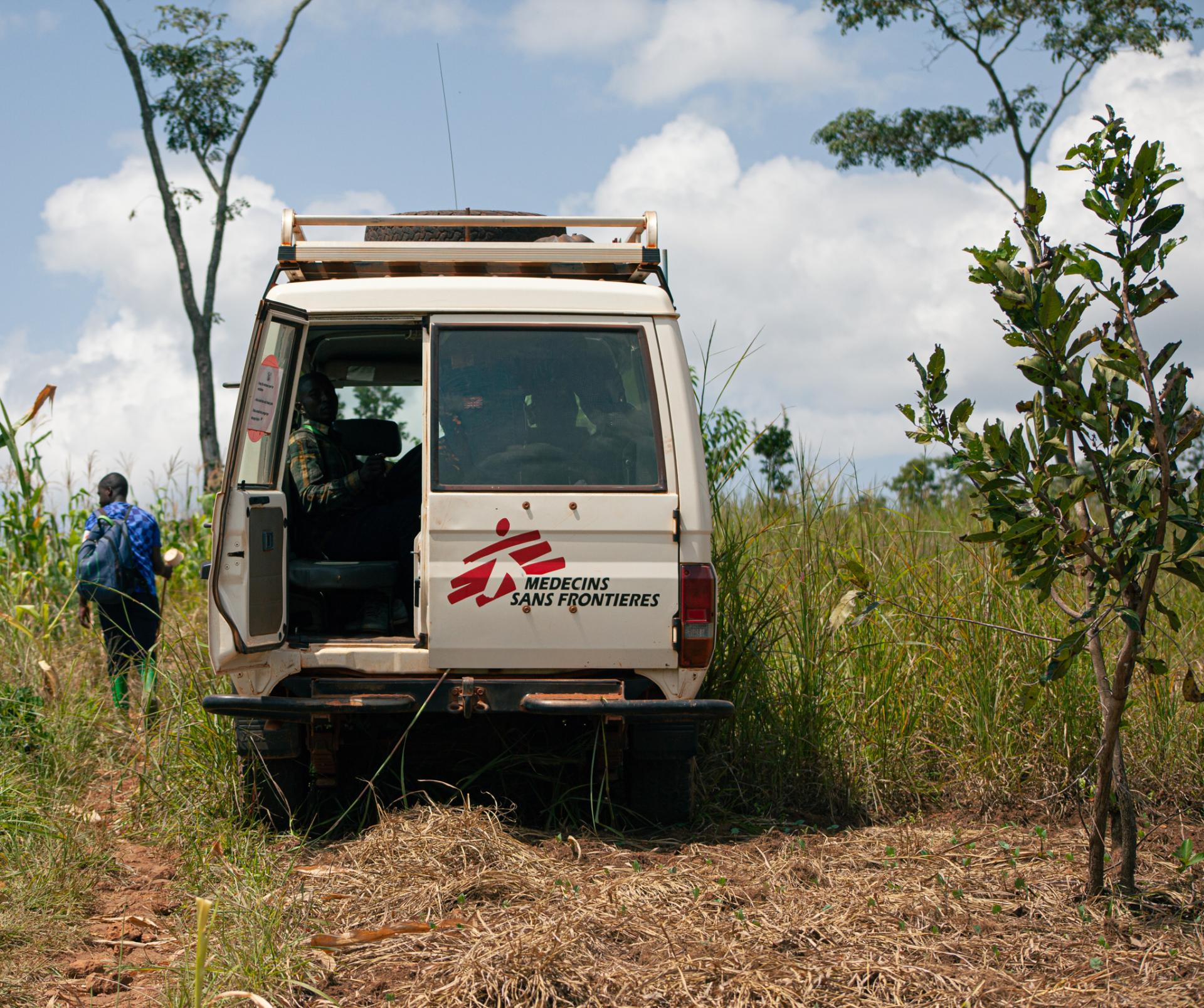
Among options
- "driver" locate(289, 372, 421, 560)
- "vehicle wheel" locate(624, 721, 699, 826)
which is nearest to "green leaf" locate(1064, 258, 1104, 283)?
"vehicle wheel" locate(624, 721, 699, 826)

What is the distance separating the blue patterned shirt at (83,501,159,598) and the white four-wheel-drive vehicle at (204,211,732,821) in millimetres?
2952

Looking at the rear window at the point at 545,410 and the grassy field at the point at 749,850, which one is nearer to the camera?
the grassy field at the point at 749,850

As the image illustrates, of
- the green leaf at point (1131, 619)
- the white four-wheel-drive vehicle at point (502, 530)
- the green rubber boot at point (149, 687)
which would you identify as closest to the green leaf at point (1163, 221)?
the green leaf at point (1131, 619)

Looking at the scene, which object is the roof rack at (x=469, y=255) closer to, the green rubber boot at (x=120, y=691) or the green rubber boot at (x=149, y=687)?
the green rubber boot at (x=149, y=687)

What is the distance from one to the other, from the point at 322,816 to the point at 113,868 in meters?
0.90

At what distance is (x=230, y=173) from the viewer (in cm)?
1942

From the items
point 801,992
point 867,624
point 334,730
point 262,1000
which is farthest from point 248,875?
point 867,624

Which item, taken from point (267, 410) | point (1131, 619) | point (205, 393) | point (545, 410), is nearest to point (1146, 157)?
point (1131, 619)

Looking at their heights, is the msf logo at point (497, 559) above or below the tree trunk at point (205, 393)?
below

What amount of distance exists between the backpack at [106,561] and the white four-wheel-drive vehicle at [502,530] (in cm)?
289

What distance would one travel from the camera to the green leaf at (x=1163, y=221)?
3.48 meters

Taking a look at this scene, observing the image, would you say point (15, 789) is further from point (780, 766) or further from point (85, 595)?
point (780, 766)

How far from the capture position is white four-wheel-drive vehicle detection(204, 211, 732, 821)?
455 centimetres

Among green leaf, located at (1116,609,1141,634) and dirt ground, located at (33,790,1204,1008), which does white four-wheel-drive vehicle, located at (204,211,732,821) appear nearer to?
dirt ground, located at (33,790,1204,1008)
